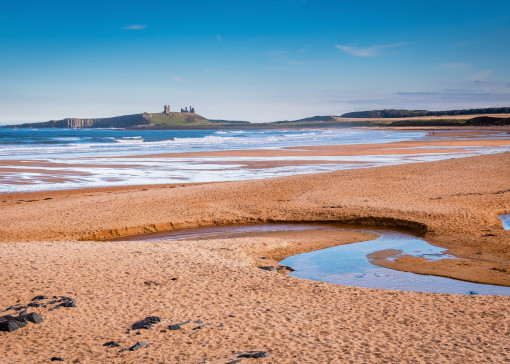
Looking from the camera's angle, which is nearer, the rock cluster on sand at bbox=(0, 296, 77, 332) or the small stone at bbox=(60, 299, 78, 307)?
the rock cluster on sand at bbox=(0, 296, 77, 332)

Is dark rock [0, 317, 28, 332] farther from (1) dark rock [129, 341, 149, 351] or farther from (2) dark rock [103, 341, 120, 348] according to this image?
(1) dark rock [129, 341, 149, 351]

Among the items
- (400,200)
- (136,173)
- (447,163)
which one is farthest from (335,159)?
(400,200)

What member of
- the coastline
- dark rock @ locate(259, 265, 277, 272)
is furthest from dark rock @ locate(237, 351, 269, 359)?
the coastline

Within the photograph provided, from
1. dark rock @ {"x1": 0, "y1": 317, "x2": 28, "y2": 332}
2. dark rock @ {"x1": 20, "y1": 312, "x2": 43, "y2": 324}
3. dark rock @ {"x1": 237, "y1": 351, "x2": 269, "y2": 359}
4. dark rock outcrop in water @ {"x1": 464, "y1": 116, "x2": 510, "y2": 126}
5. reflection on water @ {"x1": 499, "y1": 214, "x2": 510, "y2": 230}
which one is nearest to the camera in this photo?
dark rock @ {"x1": 237, "y1": 351, "x2": 269, "y2": 359}

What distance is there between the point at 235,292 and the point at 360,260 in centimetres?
483

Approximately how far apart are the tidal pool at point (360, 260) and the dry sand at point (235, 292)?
0.56 meters

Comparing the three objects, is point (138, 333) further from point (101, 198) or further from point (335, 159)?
point (335, 159)

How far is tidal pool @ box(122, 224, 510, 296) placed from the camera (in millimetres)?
10688

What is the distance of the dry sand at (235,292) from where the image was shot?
7008 millimetres

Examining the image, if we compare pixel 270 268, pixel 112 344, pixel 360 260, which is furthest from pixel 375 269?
pixel 112 344

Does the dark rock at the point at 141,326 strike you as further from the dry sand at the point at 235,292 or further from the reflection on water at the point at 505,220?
the reflection on water at the point at 505,220

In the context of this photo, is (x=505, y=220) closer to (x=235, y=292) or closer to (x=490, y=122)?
(x=235, y=292)

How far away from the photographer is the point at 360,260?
13008mm

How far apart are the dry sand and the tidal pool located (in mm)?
564
